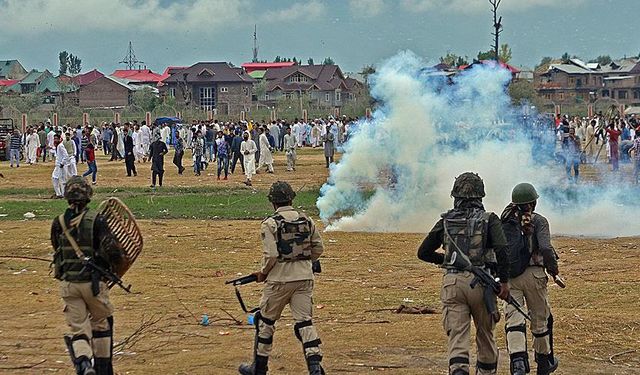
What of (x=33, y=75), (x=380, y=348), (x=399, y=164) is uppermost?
(x=33, y=75)

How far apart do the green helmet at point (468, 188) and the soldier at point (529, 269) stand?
2.56 feet

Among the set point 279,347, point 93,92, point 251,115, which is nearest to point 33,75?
point 93,92

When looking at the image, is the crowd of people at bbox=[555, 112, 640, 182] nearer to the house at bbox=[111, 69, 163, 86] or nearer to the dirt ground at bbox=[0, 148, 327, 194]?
the dirt ground at bbox=[0, 148, 327, 194]

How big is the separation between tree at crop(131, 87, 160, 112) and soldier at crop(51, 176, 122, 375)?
85614 millimetres

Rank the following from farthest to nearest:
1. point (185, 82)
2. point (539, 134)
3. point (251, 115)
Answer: point (185, 82) < point (251, 115) < point (539, 134)

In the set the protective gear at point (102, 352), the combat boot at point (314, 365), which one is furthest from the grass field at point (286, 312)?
the protective gear at point (102, 352)

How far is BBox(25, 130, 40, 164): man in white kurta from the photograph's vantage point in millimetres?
48531

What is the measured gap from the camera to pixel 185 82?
349 feet

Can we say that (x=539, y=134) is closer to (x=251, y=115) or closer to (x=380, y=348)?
(x=380, y=348)

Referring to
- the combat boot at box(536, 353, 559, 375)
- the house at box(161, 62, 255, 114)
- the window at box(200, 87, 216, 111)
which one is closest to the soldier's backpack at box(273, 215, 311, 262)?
the combat boot at box(536, 353, 559, 375)

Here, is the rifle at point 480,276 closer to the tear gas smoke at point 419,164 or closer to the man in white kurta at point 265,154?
the tear gas smoke at point 419,164

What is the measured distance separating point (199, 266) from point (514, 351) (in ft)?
29.5

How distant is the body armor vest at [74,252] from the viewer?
9.15m

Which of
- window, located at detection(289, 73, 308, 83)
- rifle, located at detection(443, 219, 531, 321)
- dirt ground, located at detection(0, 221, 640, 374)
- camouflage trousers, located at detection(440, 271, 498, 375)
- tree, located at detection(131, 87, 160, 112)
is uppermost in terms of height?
window, located at detection(289, 73, 308, 83)
